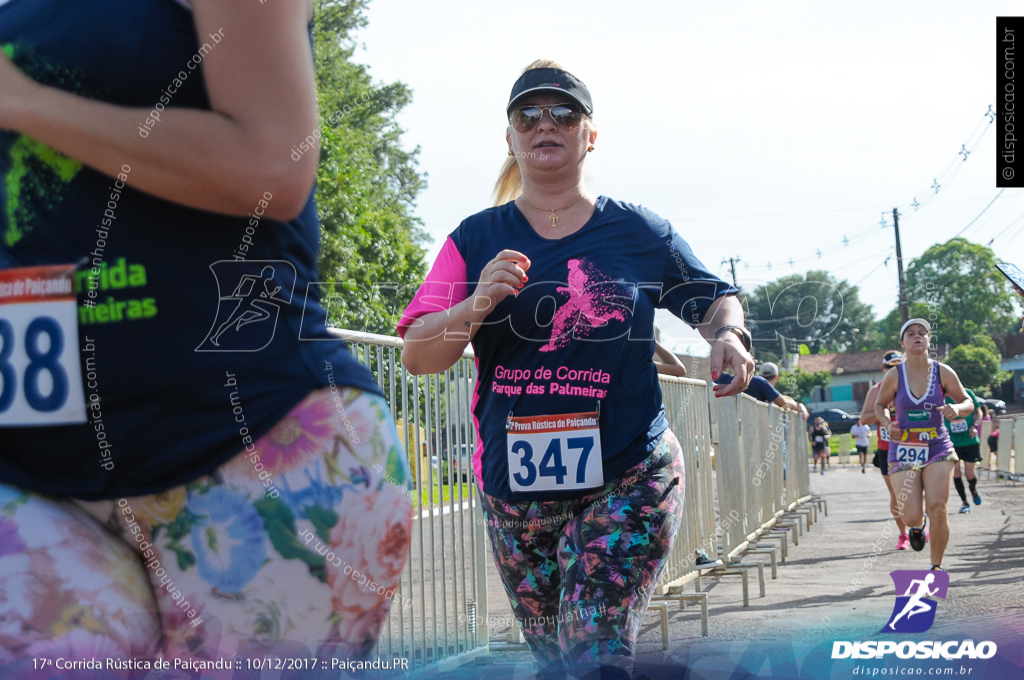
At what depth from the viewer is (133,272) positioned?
1318 mm

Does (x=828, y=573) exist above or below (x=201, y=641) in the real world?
below

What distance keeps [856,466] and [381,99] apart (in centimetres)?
3656

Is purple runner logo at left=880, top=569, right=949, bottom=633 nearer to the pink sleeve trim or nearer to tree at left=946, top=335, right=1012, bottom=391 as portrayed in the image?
the pink sleeve trim

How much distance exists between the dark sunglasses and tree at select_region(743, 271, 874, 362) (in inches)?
35.5

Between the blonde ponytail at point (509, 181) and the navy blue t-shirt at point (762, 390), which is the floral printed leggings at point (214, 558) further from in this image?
the navy blue t-shirt at point (762, 390)

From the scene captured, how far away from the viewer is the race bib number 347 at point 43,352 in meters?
1.33

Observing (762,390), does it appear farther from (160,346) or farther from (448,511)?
(160,346)

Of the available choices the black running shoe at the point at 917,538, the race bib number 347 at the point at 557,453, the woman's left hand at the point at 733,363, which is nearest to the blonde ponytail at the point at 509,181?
the race bib number 347 at the point at 557,453

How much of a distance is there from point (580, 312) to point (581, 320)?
0.07 feet

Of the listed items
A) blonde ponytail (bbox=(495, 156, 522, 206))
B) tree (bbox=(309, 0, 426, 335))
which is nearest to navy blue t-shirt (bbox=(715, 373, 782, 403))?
blonde ponytail (bbox=(495, 156, 522, 206))

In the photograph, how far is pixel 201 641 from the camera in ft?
4.55

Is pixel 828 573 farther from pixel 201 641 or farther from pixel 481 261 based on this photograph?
pixel 201 641

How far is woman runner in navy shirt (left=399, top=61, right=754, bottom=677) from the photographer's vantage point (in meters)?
2.52

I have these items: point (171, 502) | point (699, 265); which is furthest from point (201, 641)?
point (699, 265)
